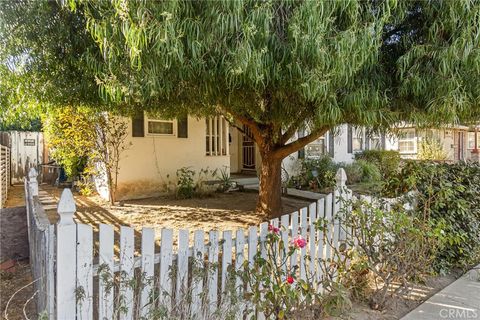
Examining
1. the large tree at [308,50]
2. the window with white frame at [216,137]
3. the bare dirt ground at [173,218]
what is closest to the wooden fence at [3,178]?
the bare dirt ground at [173,218]

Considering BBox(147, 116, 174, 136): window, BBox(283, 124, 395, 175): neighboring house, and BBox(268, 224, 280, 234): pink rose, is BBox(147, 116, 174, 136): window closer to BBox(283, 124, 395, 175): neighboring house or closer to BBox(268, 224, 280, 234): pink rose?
BBox(283, 124, 395, 175): neighboring house

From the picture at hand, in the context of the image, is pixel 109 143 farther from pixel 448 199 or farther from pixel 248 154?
pixel 448 199

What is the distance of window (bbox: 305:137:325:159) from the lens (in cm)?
1229

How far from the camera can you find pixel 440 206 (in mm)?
4160

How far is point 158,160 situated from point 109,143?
2000 millimetres

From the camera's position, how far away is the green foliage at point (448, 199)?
165 inches

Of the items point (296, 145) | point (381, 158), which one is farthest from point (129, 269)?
point (381, 158)

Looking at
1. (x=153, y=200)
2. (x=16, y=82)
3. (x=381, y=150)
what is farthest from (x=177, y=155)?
(x=381, y=150)

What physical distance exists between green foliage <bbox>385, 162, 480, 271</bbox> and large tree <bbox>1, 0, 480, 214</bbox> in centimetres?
102

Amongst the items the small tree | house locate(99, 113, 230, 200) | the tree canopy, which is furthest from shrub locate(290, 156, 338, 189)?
the tree canopy

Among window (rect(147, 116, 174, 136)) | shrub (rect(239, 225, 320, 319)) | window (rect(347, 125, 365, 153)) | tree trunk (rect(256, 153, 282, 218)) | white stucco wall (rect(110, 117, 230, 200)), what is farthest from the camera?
window (rect(347, 125, 365, 153))

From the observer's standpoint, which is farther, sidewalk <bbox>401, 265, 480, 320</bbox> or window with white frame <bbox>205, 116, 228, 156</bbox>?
window with white frame <bbox>205, 116, 228, 156</bbox>

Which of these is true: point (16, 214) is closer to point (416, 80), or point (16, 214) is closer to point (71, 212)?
point (71, 212)

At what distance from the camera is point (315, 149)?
41.4 ft
